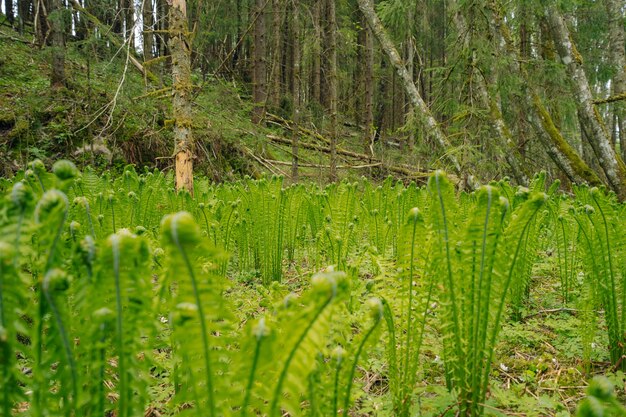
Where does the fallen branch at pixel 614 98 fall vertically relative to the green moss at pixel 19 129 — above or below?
above

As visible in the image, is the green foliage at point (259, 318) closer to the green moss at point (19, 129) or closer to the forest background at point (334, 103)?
the forest background at point (334, 103)

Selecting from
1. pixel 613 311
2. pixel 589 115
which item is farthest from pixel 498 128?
pixel 613 311

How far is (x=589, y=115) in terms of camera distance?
216 inches

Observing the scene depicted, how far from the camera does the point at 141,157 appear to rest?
7012 mm

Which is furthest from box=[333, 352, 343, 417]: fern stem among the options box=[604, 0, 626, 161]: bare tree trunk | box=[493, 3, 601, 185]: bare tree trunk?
box=[604, 0, 626, 161]: bare tree trunk

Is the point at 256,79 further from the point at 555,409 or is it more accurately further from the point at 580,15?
the point at 555,409

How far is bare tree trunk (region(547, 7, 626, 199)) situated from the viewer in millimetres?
5160

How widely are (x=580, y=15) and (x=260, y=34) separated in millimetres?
10343

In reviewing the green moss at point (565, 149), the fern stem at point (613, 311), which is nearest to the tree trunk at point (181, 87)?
the fern stem at point (613, 311)

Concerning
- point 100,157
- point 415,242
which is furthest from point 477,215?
point 100,157

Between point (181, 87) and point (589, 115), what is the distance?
17.3 ft

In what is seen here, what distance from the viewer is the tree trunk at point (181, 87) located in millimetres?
4474

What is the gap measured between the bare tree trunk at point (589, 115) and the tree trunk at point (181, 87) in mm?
4966

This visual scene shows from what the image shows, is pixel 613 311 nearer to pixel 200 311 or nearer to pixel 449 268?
pixel 449 268
